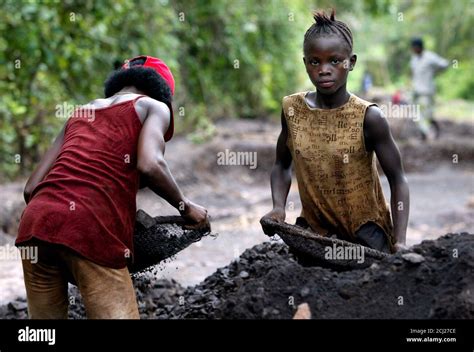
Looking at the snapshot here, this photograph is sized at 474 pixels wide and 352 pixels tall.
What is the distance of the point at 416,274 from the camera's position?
129 inches

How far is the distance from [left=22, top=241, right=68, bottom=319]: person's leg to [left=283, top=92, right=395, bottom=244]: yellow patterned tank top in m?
1.31

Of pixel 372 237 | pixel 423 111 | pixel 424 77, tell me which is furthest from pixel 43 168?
pixel 423 111

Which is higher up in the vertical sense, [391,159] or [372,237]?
[391,159]

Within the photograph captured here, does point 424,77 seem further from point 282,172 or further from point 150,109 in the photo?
point 150,109

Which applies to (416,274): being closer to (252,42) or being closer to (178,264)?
(178,264)

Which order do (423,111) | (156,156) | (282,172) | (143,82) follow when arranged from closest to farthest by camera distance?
(156,156)
(143,82)
(282,172)
(423,111)

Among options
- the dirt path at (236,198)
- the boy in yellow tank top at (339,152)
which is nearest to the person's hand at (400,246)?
the boy in yellow tank top at (339,152)

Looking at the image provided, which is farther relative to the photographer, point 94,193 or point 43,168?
point 43,168

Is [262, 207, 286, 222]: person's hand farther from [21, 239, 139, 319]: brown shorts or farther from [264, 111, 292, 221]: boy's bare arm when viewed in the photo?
[21, 239, 139, 319]: brown shorts

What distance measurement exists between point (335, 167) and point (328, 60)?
1.73 ft

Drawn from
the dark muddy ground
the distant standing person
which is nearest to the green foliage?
the distant standing person

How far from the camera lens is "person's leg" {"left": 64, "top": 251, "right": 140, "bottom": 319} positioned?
3262 millimetres

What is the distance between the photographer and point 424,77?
14844mm
